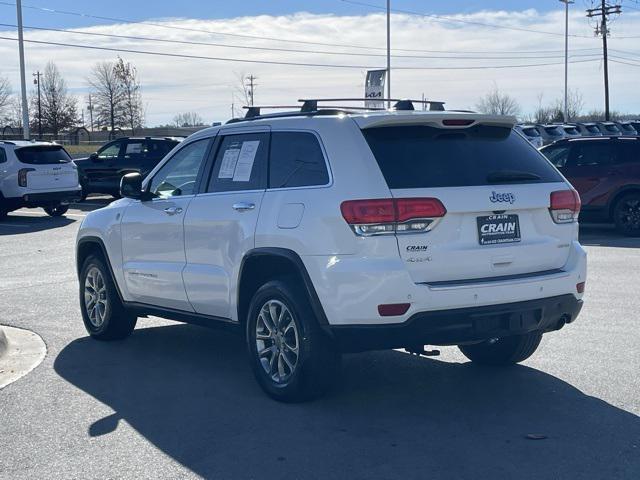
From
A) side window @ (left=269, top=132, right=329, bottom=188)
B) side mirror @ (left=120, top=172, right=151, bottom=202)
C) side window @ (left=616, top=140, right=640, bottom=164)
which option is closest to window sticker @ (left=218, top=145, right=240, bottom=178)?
side window @ (left=269, top=132, right=329, bottom=188)

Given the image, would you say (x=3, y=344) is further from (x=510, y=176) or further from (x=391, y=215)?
(x=510, y=176)

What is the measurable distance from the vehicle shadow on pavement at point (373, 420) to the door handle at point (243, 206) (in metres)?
1.30

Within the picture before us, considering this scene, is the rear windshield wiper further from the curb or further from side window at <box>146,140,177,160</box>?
side window at <box>146,140,177,160</box>

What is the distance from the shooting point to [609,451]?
524 cm

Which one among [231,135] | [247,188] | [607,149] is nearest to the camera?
[247,188]

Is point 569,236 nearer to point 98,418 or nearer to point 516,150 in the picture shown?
point 516,150

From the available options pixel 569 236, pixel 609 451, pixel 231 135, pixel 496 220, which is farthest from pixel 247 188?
pixel 609 451

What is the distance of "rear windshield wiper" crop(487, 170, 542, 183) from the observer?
6129 mm

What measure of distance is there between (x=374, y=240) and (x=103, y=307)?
375 cm

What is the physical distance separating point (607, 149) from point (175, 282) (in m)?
11.8

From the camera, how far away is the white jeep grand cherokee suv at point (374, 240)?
18.7 feet

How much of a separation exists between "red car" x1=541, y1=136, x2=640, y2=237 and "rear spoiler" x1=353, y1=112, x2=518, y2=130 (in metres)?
11.1

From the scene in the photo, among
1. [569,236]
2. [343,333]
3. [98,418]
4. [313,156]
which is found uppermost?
[313,156]

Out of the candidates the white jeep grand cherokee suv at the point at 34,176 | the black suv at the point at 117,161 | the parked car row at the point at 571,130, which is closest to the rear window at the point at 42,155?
the white jeep grand cherokee suv at the point at 34,176
